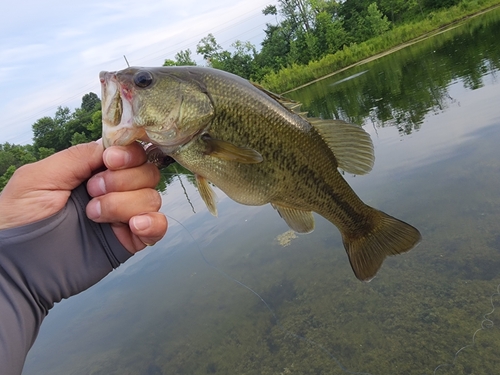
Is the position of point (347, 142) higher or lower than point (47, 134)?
lower

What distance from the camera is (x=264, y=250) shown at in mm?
7352

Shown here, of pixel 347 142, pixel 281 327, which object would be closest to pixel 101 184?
pixel 347 142

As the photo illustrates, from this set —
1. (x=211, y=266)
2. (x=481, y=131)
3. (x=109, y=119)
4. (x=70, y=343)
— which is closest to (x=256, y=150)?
(x=109, y=119)

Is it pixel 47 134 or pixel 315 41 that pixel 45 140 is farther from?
pixel 315 41

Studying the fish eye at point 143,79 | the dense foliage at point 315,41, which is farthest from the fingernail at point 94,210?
the dense foliage at point 315,41

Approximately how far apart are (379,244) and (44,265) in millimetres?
2027

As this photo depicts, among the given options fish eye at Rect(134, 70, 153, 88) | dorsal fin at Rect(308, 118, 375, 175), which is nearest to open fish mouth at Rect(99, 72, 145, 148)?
fish eye at Rect(134, 70, 153, 88)

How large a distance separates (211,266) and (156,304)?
1343 mm

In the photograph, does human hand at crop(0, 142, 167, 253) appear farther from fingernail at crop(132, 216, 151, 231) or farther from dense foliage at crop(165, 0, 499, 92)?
dense foliage at crop(165, 0, 499, 92)

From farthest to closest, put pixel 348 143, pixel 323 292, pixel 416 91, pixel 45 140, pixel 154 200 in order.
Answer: pixel 45 140
pixel 416 91
pixel 323 292
pixel 348 143
pixel 154 200

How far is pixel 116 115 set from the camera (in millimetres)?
1956

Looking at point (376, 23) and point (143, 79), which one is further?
point (376, 23)

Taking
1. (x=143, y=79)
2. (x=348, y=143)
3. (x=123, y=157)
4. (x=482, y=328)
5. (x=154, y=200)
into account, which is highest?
(x=143, y=79)

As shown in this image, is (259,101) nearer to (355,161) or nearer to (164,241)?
(355,161)
